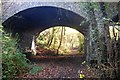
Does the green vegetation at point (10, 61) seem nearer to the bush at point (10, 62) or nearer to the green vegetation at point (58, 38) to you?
the bush at point (10, 62)

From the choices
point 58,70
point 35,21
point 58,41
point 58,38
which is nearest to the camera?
point 58,70

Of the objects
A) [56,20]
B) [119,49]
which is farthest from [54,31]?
[119,49]

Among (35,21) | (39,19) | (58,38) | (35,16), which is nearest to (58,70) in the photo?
(35,16)

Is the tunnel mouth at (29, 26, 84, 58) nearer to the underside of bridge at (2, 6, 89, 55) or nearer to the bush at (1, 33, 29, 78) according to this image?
the underside of bridge at (2, 6, 89, 55)

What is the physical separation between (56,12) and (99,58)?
420 cm

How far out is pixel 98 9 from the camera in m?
6.16

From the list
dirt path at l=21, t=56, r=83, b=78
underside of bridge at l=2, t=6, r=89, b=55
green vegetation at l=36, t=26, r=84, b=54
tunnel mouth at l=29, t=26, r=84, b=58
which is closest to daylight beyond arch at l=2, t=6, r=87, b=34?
underside of bridge at l=2, t=6, r=89, b=55

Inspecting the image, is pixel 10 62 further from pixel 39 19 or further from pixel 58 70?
pixel 39 19

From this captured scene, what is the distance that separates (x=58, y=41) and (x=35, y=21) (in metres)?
5.32

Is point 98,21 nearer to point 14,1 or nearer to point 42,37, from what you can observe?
point 14,1

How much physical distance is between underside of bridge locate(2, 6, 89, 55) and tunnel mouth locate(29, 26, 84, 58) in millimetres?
2532

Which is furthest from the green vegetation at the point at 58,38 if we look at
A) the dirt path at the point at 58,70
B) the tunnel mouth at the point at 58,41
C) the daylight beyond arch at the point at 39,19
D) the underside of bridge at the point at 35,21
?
the dirt path at the point at 58,70

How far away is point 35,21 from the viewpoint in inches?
441

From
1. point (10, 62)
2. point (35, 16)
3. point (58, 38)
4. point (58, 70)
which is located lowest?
point (58, 70)
